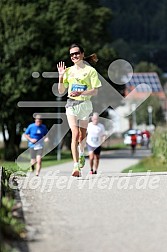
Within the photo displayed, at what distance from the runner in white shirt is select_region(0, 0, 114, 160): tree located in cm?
2707

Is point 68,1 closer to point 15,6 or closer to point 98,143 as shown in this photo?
point 15,6

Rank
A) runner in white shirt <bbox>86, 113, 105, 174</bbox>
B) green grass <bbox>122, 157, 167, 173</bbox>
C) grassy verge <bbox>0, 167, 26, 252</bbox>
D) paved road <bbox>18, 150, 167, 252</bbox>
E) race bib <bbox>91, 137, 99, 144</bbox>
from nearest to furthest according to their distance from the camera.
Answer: grassy verge <bbox>0, 167, 26, 252</bbox>, paved road <bbox>18, 150, 167, 252</bbox>, runner in white shirt <bbox>86, 113, 105, 174</bbox>, race bib <bbox>91, 137, 99, 144</bbox>, green grass <bbox>122, 157, 167, 173</bbox>

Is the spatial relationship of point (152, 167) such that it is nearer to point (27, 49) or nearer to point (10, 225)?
point (10, 225)

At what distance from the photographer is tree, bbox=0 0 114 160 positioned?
47500mm

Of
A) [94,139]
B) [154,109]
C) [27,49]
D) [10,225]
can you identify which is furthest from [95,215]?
[154,109]

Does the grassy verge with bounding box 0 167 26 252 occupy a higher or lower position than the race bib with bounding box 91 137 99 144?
higher

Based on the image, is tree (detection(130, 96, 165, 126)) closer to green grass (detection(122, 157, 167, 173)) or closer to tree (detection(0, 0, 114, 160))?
tree (detection(0, 0, 114, 160))

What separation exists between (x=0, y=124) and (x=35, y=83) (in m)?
3.54

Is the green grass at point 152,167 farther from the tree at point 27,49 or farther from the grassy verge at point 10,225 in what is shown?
the tree at point 27,49

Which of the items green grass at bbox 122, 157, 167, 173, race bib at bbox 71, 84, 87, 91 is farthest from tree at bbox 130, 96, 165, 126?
race bib at bbox 71, 84, 87, 91

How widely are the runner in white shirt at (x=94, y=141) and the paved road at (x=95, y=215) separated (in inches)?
285

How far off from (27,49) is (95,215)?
41.3m

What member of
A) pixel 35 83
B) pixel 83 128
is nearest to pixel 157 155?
pixel 35 83

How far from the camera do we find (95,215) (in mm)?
8266
